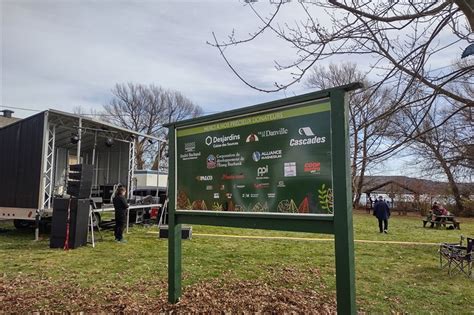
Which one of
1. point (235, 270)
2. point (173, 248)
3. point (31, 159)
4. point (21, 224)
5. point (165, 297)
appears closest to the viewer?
point (173, 248)

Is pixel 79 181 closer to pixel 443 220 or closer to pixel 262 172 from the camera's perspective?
pixel 262 172

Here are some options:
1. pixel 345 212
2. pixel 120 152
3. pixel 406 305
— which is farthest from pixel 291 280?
pixel 120 152

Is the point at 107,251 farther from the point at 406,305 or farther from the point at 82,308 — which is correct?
the point at 406,305

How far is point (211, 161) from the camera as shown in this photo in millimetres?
4602

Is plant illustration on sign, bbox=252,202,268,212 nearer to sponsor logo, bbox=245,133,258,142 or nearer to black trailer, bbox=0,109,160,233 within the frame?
sponsor logo, bbox=245,133,258,142

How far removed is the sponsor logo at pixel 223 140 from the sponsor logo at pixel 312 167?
979 mm

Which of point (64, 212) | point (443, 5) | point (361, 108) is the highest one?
point (443, 5)

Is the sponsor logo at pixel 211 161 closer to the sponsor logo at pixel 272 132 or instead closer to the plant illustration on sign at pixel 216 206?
the plant illustration on sign at pixel 216 206

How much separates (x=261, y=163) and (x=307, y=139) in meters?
0.60

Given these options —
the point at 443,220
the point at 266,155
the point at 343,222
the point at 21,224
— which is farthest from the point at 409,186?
the point at 343,222

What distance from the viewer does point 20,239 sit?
12.1 metres

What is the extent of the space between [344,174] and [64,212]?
9.23m

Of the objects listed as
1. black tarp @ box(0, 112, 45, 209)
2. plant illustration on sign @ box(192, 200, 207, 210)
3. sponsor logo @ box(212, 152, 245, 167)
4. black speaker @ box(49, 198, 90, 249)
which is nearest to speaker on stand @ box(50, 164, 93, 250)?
black speaker @ box(49, 198, 90, 249)

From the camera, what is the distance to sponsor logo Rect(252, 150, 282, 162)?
3856 millimetres
